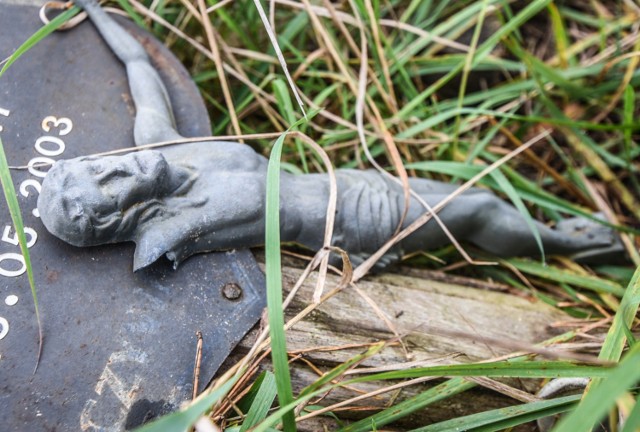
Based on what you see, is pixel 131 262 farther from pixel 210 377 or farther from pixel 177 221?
pixel 210 377

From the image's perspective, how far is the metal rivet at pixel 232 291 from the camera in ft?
4.70

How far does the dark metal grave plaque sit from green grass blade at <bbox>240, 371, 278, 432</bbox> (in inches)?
5.5

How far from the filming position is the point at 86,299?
133cm

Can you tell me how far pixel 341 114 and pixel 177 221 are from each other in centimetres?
86

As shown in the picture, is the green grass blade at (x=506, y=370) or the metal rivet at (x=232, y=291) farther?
the metal rivet at (x=232, y=291)

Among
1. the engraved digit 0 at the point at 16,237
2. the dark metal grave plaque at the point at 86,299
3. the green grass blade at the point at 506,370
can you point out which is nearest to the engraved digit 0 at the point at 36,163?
the dark metal grave plaque at the point at 86,299

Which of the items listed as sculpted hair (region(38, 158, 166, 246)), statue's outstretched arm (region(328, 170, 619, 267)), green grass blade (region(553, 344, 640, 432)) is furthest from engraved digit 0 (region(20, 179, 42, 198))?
green grass blade (region(553, 344, 640, 432))

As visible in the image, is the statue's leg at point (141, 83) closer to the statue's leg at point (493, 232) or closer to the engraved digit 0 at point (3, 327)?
the engraved digit 0 at point (3, 327)

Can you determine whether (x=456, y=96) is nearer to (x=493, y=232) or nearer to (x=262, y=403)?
(x=493, y=232)

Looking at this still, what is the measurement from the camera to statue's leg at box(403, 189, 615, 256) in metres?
1.71

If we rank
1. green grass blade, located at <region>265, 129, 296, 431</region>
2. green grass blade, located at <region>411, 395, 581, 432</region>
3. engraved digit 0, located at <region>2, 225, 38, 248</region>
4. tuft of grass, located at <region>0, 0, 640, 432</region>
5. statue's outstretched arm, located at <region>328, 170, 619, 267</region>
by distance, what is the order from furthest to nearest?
tuft of grass, located at <region>0, 0, 640, 432</region>, statue's outstretched arm, located at <region>328, 170, 619, 267</region>, engraved digit 0, located at <region>2, 225, 38, 248</region>, green grass blade, located at <region>411, 395, 581, 432</region>, green grass blade, located at <region>265, 129, 296, 431</region>

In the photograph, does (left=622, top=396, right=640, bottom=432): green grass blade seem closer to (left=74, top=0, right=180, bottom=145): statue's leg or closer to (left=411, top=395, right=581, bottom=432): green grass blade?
(left=411, top=395, right=581, bottom=432): green grass blade

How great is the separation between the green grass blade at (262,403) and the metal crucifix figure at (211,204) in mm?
314

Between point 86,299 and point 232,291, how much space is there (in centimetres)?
29
